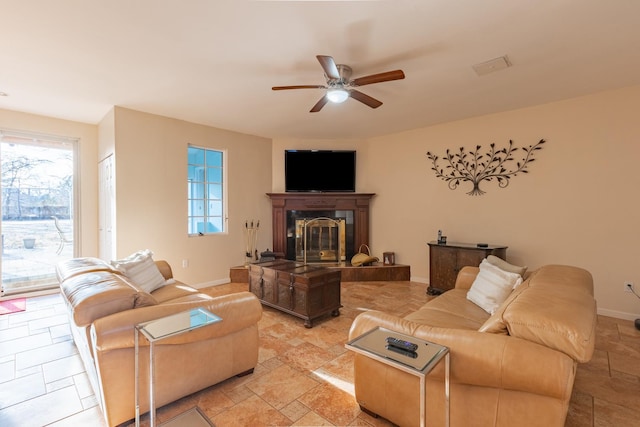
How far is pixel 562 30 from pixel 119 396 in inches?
153

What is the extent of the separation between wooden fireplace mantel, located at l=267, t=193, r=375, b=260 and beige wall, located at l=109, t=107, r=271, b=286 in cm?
23

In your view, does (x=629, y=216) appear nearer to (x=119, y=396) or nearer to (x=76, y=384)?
(x=119, y=396)

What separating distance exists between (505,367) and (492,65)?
267 centimetres

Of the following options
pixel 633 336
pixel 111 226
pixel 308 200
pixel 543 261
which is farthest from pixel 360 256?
pixel 111 226

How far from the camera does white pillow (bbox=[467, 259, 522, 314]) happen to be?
240 centimetres

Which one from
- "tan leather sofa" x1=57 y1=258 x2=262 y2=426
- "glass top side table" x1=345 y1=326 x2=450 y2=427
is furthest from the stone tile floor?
"glass top side table" x1=345 y1=326 x2=450 y2=427

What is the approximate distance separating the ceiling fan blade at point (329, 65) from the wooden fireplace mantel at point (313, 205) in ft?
10.2

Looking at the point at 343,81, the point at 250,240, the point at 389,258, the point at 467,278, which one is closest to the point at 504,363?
the point at 467,278

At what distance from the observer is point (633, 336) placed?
297cm

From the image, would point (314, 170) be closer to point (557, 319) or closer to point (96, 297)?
point (96, 297)

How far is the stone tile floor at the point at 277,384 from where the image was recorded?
5.96 feet

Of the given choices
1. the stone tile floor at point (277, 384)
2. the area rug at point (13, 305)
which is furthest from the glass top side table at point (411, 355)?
the area rug at point (13, 305)

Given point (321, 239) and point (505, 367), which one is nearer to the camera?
point (505, 367)

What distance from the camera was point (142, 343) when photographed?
168cm
